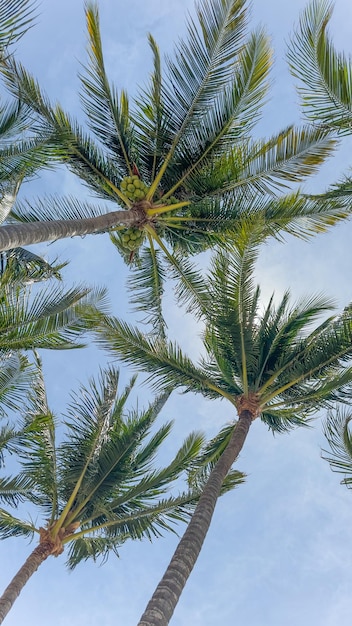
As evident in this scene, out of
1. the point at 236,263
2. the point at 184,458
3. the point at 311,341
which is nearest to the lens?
the point at 236,263

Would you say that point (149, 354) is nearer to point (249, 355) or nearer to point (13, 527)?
point (249, 355)

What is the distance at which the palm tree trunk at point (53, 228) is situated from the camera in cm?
674

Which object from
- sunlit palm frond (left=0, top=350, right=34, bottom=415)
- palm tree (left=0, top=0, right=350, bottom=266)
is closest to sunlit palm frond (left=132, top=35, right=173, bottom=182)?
palm tree (left=0, top=0, right=350, bottom=266)

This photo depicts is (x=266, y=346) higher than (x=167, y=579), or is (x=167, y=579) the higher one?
(x=266, y=346)

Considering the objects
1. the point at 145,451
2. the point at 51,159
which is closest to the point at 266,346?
the point at 145,451

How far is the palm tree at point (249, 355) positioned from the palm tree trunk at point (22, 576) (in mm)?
3340

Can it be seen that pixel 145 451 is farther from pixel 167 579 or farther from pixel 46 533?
pixel 167 579

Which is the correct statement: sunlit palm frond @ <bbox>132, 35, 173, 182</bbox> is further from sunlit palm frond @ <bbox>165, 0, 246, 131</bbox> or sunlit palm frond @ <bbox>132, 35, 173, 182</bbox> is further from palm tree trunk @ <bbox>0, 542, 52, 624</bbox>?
palm tree trunk @ <bbox>0, 542, 52, 624</bbox>

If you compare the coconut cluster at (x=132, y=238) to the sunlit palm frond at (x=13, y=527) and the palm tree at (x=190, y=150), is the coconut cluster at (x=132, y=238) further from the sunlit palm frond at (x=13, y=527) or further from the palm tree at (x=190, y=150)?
the sunlit palm frond at (x=13, y=527)

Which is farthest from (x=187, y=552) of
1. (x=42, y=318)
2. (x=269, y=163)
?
(x=269, y=163)

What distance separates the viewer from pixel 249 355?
10.0m

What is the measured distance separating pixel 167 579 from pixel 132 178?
617 centimetres

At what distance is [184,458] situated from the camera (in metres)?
10.7

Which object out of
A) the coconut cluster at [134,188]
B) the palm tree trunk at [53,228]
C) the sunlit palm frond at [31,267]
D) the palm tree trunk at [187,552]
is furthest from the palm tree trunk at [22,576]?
the coconut cluster at [134,188]
